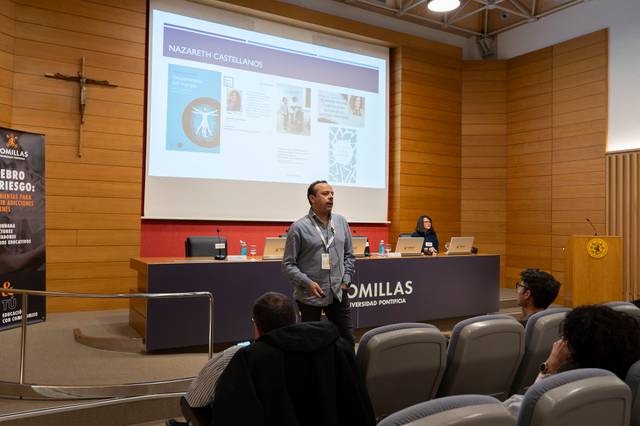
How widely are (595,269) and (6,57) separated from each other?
687 centimetres

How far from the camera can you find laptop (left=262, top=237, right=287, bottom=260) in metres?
4.56

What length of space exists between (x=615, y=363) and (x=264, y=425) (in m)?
1.10

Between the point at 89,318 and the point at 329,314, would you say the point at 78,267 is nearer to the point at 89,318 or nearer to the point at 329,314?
the point at 89,318

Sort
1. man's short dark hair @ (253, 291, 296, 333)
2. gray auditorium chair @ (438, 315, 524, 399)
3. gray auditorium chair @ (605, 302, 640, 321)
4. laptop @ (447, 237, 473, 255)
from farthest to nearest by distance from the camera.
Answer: laptop @ (447, 237, 473, 255) → gray auditorium chair @ (605, 302, 640, 321) → gray auditorium chair @ (438, 315, 524, 399) → man's short dark hair @ (253, 291, 296, 333)

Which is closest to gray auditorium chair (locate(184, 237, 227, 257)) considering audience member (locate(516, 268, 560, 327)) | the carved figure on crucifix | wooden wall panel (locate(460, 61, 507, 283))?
the carved figure on crucifix

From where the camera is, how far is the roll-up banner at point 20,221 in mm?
4465

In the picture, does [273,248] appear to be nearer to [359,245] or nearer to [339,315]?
[359,245]

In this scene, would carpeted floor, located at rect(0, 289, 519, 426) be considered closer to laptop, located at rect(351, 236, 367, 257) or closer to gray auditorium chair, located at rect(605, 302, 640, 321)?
laptop, located at rect(351, 236, 367, 257)

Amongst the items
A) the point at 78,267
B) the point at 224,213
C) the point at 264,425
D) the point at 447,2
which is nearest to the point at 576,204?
the point at 447,2

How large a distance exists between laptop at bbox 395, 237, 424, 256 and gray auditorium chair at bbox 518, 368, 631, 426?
4.01 m

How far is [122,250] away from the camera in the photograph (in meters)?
5.88

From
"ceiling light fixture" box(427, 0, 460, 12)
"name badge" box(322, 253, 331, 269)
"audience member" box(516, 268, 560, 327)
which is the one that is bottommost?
"audience member" box(516, 268, 560, 327)

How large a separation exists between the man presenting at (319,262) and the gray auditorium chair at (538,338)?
3.41 feet

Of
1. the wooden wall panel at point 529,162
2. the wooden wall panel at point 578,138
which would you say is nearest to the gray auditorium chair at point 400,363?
the wooden wall panel at point 578,138
